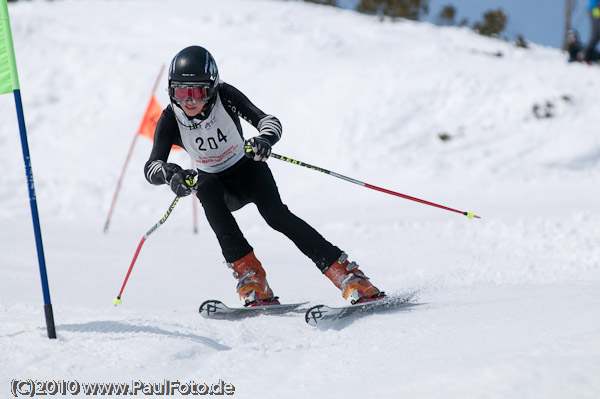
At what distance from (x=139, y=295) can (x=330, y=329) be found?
2270mm

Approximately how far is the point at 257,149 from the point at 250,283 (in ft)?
A: 3.18

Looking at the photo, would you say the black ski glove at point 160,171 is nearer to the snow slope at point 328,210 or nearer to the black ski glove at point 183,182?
the black ski glove at point 183,182

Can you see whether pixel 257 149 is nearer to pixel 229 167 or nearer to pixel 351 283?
pixel 229 167

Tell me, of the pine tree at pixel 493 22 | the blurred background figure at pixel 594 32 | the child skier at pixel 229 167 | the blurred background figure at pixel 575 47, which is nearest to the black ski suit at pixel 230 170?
the child skier at pixel 229 167

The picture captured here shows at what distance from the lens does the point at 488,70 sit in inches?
514

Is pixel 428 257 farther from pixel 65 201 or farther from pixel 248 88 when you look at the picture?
pixel 248 88

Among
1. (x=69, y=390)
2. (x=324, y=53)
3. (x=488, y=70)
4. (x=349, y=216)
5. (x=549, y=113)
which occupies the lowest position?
(x=69, y=390)

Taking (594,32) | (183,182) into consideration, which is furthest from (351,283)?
(594,32)

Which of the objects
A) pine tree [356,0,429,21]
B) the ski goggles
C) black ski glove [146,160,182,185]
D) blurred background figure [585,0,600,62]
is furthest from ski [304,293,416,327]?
pine tree [356,0,429,21]

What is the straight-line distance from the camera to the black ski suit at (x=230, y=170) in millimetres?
3826

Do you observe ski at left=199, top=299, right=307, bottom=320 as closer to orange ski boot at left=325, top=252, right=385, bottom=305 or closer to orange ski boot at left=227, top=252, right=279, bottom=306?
orange ski boot at left=227, top=252, right=279, bottom=306

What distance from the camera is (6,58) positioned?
→ 9.98 feet

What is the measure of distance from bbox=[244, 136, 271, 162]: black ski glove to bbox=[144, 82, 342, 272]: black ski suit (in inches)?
5.9

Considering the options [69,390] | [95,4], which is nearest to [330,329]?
[69,390]
